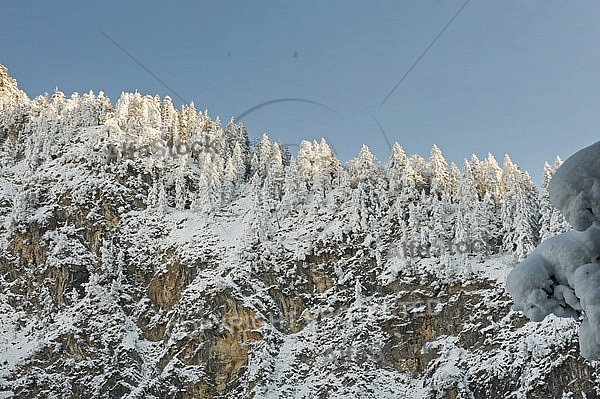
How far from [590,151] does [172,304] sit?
6371 centimetres

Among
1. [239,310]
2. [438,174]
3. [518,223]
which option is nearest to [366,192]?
[438,174]

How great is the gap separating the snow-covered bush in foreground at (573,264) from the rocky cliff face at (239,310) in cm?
4103

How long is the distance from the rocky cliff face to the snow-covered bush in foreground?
4103 cm

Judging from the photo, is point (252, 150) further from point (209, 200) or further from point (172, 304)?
point (172, 304)

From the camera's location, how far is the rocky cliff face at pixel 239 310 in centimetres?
4950

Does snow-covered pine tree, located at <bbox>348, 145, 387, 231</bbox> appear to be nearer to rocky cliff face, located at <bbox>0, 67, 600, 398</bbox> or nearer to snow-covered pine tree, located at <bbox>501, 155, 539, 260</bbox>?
rocky cliff face, located at <bbox>0, 67, 600, 398</bbox>

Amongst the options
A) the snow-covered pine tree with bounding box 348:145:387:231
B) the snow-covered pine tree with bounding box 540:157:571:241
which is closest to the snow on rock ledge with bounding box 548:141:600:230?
the snow-covered pine tree with bounding box 540:157:571:241

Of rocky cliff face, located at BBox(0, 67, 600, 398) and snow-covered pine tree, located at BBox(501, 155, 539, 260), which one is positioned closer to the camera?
rocky cliff face, located at BBox(0, 67, 600, 398)

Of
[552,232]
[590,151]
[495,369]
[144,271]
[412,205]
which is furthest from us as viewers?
[144,271]

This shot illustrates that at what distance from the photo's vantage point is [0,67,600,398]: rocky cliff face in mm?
49500

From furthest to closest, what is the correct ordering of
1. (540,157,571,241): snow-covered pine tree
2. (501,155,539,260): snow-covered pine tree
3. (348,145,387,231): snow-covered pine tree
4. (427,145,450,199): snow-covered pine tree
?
1. (427,145,450,199): snow-covered pine tree
2. (348,145,387,231): snow-covered pine tree
3. (501,155,539,260): snow-covered pine tree
4. (540,157,571,241): snow-covered pine tree

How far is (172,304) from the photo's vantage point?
6531 centimetres

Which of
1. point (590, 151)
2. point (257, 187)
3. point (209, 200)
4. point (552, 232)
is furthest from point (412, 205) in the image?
point (590, 151)

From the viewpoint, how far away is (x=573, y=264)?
601 cm
